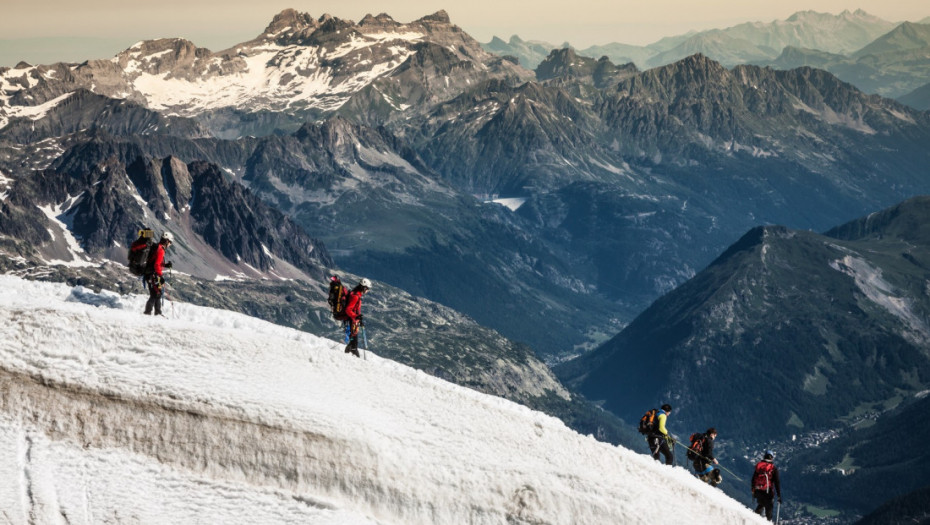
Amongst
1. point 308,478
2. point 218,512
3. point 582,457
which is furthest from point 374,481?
point 582,457

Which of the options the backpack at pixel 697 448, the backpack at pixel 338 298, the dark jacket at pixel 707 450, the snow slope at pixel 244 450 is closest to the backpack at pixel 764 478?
the dark jacket at pixel 707 450

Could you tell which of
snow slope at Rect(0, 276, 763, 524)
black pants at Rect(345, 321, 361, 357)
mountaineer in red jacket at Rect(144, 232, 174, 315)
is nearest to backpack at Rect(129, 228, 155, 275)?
mountaineer in red jacket at Rect(144, 232, 174, 315)

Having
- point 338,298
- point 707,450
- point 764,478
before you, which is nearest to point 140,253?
point 338,298

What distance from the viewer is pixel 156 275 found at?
2672 inches

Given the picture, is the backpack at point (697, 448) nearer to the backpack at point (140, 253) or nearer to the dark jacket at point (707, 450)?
the dark jacket at point (707, 450)

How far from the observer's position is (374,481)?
5528 centimetres

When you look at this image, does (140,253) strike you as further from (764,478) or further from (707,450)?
(764,478)

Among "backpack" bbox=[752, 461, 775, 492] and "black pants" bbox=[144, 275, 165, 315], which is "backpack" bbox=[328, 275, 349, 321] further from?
"backpack" bbox=[752, 461, 775, 492]

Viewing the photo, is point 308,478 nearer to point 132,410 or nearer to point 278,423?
point 278,423

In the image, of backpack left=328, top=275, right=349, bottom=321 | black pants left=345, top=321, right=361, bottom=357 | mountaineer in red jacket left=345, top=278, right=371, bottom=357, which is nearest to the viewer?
black pants left=345, top=321, right=361, bottom=357

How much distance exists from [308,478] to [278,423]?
2.96m

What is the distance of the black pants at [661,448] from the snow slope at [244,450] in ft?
16.1

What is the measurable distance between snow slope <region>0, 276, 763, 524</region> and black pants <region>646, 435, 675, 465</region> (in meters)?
4.90

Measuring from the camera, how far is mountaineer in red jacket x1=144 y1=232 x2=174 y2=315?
66806mm
